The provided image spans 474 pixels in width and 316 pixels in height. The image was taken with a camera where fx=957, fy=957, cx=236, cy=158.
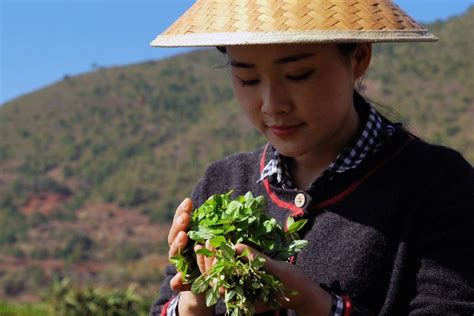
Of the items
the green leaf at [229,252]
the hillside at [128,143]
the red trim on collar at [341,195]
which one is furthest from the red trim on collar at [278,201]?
the hillside at [128,143]

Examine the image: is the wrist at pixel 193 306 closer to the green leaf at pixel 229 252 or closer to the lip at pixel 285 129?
the green leaf at pixel 229 252

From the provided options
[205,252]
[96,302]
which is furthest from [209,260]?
[96,302]

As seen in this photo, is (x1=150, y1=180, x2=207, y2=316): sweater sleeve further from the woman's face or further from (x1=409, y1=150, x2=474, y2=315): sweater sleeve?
(x1=409, y1=150, x2=474, y2=315): sweater sleeve

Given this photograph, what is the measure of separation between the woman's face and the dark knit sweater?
194 mm

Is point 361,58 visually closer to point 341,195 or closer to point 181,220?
point 341,195

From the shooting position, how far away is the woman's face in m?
2.42

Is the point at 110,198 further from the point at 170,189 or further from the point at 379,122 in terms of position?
the point at 379,122

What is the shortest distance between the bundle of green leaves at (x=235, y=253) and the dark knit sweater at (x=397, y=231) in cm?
17

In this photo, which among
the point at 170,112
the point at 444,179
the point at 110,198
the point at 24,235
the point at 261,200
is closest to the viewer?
the point at 261,200

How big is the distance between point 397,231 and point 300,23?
2.01ft

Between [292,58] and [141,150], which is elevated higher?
[292,58]

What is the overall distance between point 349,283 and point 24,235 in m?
47.8

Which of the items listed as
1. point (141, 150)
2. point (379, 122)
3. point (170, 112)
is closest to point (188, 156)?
point (141, 150)

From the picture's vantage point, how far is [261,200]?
2422 millimetres
